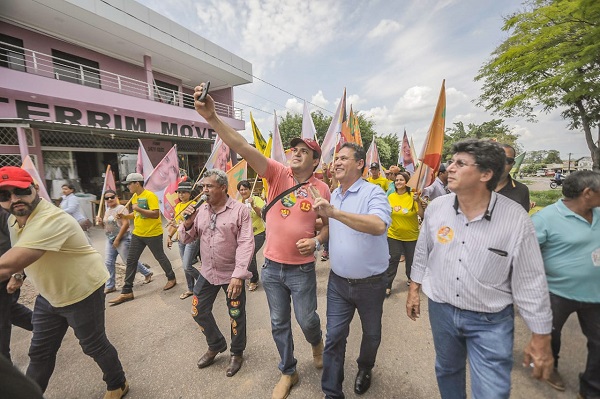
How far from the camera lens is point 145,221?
14.5 feet

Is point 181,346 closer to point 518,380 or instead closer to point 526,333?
point 518,380

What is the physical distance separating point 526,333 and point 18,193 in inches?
194

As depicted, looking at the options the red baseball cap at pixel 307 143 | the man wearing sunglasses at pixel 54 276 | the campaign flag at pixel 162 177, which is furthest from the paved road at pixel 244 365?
the campaign flag at pixel 162 177

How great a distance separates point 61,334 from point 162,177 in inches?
157

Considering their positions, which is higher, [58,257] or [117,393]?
[58,257]

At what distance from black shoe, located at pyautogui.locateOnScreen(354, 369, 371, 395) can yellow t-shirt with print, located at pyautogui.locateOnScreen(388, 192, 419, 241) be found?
214 cm

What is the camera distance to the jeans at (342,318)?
2.10 metres

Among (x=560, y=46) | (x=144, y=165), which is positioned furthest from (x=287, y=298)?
(x=560, y=46)

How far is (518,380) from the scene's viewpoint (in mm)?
2381

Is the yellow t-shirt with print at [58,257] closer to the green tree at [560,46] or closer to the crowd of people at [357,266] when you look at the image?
the crowd of people at [357,266]

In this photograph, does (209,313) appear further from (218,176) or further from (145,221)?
(145,221)

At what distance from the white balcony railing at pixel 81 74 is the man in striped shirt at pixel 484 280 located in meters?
11.3

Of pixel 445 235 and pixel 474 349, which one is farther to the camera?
pixel 445 235

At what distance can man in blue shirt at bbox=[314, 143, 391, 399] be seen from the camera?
2.04 metres
